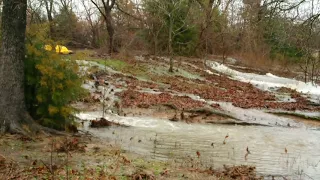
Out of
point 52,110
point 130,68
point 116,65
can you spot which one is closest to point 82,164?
point 52,110

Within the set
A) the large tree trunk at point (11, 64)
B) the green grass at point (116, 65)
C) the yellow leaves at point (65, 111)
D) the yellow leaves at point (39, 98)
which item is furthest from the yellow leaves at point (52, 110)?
the green grass at point (116, 65)

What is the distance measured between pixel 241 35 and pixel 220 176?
38238 mm

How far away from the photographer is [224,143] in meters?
10.6

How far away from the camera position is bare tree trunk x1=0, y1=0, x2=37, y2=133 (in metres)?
8.48

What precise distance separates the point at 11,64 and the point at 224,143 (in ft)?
19.1

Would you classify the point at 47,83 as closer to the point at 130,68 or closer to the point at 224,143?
the point at 224,143

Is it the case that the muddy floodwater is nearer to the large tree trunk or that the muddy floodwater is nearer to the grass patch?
the large tree trunk

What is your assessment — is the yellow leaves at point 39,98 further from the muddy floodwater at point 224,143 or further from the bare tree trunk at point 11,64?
the muddy floodwater at point 224,143

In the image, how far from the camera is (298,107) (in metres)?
18.0

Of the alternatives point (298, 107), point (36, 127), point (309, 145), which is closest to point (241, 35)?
point (298, 107)

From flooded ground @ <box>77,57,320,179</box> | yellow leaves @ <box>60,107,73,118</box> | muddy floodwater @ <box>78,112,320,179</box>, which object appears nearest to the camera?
muddy floodwater @ <box>78,112,320,179</box>

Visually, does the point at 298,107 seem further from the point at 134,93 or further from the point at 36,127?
the point at 36,127

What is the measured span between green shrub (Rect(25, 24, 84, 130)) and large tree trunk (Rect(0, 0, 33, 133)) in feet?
1.46

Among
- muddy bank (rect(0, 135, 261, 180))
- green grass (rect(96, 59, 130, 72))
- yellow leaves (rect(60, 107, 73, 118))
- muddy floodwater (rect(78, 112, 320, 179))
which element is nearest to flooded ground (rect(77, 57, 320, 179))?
muddy floodwater (rect(78, 112, 320, 179))
